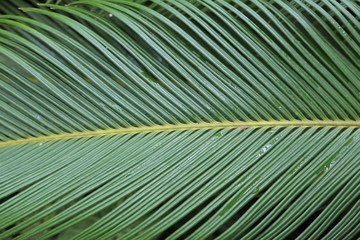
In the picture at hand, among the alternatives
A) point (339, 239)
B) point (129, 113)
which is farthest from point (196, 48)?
point (339, 239)

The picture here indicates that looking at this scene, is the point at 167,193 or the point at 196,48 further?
the point at 196,48

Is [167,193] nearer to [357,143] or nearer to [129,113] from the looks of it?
[129,113]

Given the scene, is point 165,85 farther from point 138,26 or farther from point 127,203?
point 127,203

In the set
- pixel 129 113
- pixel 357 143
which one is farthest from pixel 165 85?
pixel 357 143

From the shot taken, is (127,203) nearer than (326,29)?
Yes

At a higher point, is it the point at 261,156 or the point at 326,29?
the point at 326,29

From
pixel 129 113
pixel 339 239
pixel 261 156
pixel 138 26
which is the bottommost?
pixel 339 239
